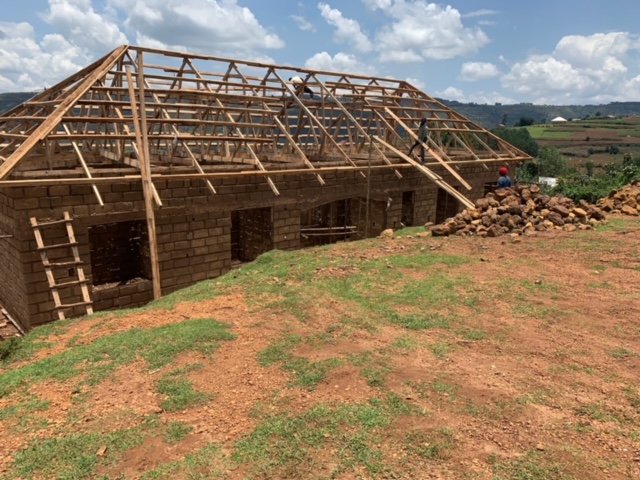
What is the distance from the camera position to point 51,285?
8203mm

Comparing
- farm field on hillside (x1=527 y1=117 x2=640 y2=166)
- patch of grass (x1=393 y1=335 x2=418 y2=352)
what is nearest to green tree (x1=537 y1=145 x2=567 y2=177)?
farm field on hillside (x1=527 y1=117 x2=640 y2=166)

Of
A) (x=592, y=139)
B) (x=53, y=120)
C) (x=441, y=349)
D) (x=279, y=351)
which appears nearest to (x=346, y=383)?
(x=279, y=351)

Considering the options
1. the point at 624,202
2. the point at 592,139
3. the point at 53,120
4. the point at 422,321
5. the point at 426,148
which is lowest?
the point at 422,321

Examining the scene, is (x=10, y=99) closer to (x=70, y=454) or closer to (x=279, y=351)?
(x=279, y=351)

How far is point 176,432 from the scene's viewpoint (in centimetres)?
402

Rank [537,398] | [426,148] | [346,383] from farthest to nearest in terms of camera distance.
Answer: [426,148], [346,383], [537,398]

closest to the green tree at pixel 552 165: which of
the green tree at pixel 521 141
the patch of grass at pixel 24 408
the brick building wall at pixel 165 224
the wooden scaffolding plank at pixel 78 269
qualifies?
the green tree at pixel 521 141

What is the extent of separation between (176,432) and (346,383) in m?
1.70

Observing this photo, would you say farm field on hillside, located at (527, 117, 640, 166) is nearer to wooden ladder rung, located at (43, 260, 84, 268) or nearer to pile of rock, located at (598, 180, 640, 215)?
pile of rock, located at (598, 180, 640, 215)

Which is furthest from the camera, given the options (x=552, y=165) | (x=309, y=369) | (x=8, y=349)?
(x=552, y=165)

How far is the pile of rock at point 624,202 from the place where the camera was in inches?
521

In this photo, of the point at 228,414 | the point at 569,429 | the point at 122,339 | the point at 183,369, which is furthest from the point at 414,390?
the point at 122,339

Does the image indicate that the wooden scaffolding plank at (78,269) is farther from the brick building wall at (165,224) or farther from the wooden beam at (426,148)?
the wooden beam at (426,148)

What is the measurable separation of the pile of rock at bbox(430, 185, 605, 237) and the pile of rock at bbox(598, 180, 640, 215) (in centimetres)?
192
